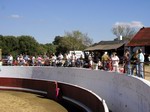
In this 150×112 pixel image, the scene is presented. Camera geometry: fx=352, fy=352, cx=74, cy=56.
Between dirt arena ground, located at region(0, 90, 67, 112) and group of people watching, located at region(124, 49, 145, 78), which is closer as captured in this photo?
group of people watching, located at region(124, 49, 145, 78)

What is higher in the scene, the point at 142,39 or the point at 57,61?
the point at 142,39

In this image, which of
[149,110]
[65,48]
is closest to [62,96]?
[149,110]

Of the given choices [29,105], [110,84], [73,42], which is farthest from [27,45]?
[110,84]

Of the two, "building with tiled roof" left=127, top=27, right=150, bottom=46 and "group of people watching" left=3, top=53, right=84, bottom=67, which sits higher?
"building with tiled roof" left=127, top=27, right=150, bottom=46

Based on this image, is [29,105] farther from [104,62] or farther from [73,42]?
[73,42]

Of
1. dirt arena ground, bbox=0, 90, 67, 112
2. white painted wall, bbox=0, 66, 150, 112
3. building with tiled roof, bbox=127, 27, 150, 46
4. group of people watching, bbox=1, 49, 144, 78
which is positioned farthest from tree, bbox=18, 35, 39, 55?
dirt arena ground, bbox=0, 90, 67, 112

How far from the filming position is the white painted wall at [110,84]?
9.47 metres

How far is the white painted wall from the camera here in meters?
9.47

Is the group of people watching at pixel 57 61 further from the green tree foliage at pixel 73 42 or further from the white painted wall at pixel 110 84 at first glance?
the green tree foliage at pixel 73 42

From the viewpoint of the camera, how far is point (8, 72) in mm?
27188

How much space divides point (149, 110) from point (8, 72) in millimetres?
20262

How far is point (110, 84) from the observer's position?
47.3 ft

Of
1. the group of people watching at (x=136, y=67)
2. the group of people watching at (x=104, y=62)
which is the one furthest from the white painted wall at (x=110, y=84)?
the group of people watching at (x=104, y=62)

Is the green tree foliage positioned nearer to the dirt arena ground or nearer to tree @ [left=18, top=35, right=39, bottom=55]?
tree @ [left=18, top=35, right=39, bottom=55]
